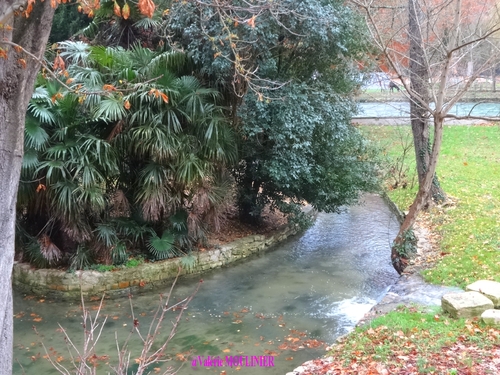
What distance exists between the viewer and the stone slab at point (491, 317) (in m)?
5.20

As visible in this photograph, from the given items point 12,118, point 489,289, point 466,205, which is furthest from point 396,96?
point 12,118

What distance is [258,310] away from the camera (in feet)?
24.2

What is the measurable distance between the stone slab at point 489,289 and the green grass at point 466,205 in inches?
28.5

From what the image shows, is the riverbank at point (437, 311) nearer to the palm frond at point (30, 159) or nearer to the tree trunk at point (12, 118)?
the tree trunk at point (12, 118)

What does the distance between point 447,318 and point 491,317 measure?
1.59ft

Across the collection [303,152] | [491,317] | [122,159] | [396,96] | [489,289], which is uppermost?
[396,96]

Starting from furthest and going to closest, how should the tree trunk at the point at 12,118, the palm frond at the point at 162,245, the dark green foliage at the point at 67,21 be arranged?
1. the dark green foliage at the point at 67,21
2. the palm frond at the point at 162,245
3. the tree trunk at the point at 12,118

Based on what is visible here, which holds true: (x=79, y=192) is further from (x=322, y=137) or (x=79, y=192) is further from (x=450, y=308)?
(x=450, y=308)

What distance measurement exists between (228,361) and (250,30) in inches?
212

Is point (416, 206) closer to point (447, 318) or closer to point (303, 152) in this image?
point (303, 152)

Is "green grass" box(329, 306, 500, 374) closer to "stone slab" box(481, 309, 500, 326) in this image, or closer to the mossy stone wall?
"stone slab" box(481, 309, 500, 326)

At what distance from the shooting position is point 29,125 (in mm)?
7527

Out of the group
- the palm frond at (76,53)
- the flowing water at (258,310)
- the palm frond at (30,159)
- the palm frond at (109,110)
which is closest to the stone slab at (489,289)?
the flowing water at (258,310)

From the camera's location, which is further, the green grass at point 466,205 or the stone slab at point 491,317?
the green grass at point 466,205
